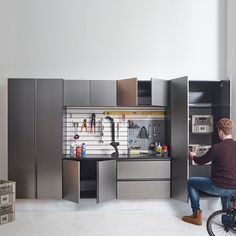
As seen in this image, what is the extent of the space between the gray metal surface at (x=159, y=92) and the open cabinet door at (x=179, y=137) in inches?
3.4

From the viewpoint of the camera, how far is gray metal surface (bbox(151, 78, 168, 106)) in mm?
3713

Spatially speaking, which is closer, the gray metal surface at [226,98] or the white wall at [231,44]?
the gray metal surface at [226,98]

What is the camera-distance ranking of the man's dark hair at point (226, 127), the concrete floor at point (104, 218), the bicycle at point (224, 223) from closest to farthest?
the bicycle at point (224, 223) → the man's dark hair at point (226, 127) → the concrete floor at point (104, 218)

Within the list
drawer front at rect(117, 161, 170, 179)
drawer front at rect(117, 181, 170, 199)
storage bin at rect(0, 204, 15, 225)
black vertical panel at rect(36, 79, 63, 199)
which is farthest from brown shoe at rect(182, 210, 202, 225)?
storage bin at rect(0, 204, 15, 225)

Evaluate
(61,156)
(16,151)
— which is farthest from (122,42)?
(16,151)

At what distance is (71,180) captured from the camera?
357 centimetres

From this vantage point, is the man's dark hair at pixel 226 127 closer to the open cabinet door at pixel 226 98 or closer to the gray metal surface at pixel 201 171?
the open cabinet door at pixel 226 98

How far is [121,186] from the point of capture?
366 cm

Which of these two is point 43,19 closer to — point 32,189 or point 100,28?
point 100,28

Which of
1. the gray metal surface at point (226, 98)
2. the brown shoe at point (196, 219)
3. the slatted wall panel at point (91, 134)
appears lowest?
the brown shoe at point (196, 219)

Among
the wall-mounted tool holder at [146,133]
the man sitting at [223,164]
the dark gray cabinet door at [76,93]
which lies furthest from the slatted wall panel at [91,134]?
the man sitting at [223,164]

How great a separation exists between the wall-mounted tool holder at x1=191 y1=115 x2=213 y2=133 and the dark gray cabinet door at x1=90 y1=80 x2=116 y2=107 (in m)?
1.26

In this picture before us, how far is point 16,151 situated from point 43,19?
212 cm

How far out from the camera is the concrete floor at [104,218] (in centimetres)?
304
